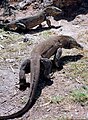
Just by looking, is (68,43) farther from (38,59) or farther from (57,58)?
(38,59)

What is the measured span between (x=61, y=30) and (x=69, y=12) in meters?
1.47

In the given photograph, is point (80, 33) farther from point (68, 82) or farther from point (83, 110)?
point (83, 110)

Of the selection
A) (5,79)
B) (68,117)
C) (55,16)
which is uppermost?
(68,117)

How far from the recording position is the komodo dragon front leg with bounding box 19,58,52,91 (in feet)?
20.8

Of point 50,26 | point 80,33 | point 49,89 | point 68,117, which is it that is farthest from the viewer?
point 50,26

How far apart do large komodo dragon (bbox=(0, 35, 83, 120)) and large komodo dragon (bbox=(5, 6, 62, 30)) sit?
2676 mm

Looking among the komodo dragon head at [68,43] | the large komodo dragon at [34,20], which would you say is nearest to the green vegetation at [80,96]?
the komodo dragon head at [68,43]

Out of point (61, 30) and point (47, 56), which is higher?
point (47, 56)

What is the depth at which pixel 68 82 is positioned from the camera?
259 inches

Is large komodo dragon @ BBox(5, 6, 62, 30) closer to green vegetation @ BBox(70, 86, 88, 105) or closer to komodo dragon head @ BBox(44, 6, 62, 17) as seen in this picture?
komodo dragon head @ BBox(44, 6, 62, 17)

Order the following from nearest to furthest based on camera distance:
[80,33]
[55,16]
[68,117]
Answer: [68,117]
[80,33]
[55,16]

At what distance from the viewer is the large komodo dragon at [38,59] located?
5738mm

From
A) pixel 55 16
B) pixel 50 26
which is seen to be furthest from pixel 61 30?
pixel 55 16

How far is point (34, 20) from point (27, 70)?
4.10 meters
